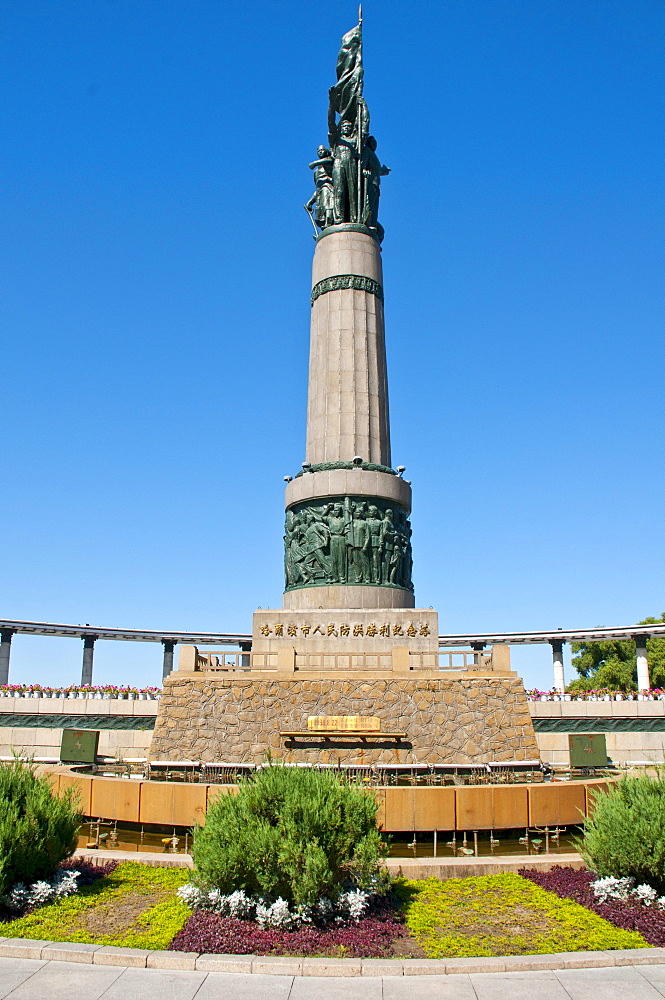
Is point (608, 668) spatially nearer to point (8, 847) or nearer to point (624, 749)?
point (624, 749)

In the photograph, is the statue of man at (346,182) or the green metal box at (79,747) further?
the statue of man at (346,182)

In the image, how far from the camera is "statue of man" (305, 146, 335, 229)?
2800 centimetres

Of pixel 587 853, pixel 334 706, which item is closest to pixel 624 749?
pixel 334 706

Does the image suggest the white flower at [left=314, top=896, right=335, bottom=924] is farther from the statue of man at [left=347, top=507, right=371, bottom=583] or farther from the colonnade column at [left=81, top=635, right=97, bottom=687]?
the colonnade column at [left=81, top=635, right=97, bottom=687]

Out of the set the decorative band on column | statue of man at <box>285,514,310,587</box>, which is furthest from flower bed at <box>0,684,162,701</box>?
the decorative band on column

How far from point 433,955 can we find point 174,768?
33.2 feet

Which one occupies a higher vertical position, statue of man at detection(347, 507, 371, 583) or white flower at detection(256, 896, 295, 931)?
statue of man at detection(347, 507, 371, 583)

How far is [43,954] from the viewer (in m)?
7.97

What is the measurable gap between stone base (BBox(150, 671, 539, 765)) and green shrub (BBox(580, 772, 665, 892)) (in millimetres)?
7655

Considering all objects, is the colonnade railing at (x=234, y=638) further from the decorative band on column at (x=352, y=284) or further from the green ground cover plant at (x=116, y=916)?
the green ground cover plant at (x=116, y=916)

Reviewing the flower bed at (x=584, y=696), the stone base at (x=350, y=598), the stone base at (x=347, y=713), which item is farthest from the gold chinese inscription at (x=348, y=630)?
the flower bed at (x=584, y=696)

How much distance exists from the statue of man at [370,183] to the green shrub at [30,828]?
73.3 ft

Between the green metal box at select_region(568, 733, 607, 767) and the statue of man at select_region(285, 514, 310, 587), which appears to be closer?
the green metal box at select_region(568, 733, 607, 767)

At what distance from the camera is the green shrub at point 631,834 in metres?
9.32
